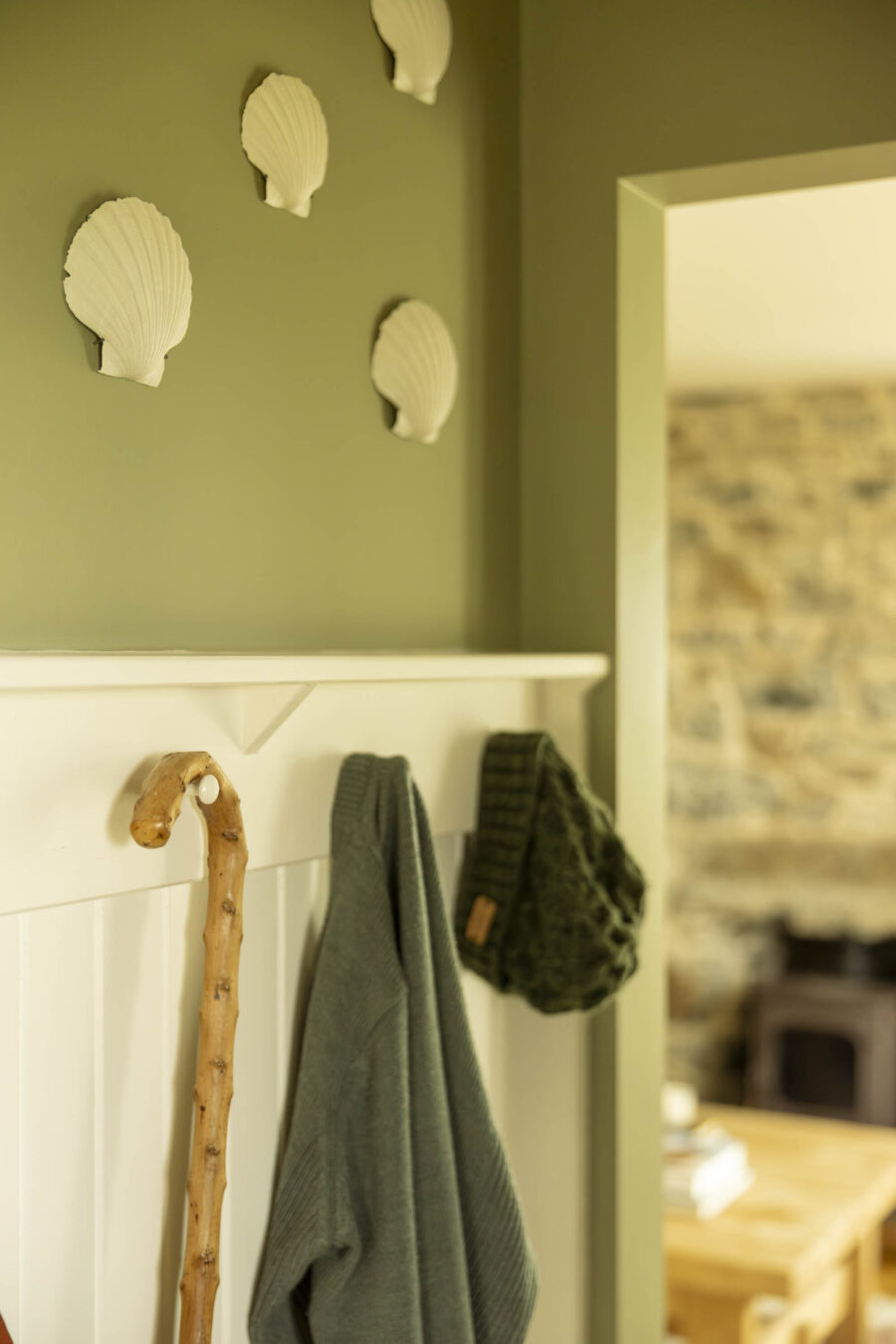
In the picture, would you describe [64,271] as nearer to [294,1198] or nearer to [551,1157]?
[294,1198]

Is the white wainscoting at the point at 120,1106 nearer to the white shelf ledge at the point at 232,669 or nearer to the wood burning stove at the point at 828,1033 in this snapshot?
the white shelf ledge at the point at 232,669

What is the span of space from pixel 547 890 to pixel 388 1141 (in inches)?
14.7

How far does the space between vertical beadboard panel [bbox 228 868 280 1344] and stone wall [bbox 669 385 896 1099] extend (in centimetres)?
363

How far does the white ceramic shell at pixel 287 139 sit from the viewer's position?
4.02 ft

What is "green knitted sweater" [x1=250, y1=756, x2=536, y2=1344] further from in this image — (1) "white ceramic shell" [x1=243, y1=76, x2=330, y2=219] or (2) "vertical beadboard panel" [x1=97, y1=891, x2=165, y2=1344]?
(1) "white ceramic shell" [x1=243, y1=76, x2=330, y2=219]

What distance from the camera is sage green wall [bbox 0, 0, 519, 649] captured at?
100cm

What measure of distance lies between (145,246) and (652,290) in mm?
848

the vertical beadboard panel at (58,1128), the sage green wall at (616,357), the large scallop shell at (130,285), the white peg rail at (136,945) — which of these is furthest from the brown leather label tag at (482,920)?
the large scallop shell at (130,285)

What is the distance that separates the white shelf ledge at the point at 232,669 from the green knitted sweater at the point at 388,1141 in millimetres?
102

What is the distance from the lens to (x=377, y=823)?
1.26 meters

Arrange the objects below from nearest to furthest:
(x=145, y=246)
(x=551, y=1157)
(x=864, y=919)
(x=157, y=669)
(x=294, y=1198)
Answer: (x=157, y=669)
(x=145, y=246)
(x=294, y=1198)
(x=551, y=1157)
(x=864, y=919)

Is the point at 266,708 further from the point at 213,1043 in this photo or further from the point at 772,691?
the point at 772,691

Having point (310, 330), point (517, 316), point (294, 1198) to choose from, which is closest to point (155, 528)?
point (310, 330)

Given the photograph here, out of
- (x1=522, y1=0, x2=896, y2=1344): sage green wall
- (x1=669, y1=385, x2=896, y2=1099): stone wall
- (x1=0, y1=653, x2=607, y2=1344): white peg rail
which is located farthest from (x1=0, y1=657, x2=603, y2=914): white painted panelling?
(x1=669, y1=385, x2=896, y2=1099): stone wall
